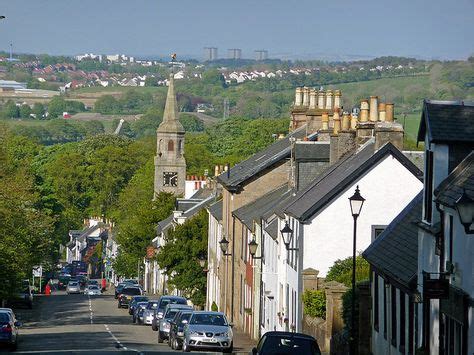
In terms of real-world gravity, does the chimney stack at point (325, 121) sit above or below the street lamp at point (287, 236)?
above

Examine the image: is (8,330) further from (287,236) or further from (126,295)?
(126,295)

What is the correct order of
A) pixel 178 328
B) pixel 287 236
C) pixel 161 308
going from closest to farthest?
pixel 287 236
pixel 178 328
pixel 161 308

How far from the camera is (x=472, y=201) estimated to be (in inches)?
777

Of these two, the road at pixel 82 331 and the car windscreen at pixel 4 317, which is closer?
the car windscreen at pixel 4 317

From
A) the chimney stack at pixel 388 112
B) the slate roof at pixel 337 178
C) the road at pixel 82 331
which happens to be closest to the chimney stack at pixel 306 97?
the road at pixel 82 331

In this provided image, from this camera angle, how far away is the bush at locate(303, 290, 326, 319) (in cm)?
3858

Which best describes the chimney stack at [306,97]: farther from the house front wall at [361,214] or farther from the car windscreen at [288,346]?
the car windscreen at [288,346]

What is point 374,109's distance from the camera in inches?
1672

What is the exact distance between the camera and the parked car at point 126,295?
7888cm

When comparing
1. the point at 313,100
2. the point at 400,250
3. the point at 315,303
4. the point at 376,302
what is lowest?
the point at 315,303

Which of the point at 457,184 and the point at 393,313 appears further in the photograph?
the point at 393,313

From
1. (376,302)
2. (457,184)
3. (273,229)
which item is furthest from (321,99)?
(457,184)

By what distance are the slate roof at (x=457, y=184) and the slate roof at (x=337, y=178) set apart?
15.4m

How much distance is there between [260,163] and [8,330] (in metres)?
23.7
